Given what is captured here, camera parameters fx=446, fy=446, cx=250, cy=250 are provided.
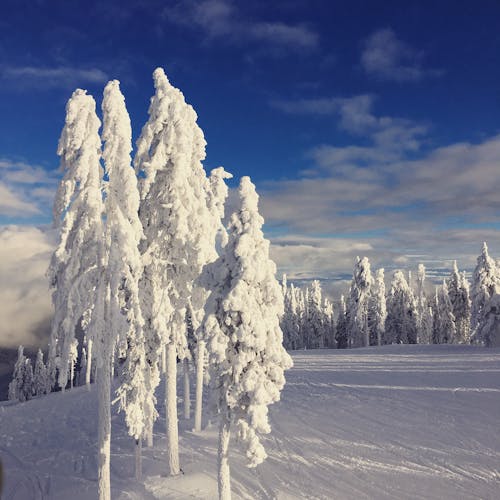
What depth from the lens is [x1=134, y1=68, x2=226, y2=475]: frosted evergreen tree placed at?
19266 millimetres

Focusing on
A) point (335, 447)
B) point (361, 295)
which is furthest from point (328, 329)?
point (335, 447)

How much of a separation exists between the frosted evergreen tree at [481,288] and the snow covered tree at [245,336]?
151ft

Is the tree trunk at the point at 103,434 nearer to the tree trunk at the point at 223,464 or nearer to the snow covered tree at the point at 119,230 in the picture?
the snow covered tree at the point at 119,230

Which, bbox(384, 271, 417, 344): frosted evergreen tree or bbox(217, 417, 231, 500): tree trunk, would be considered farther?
bbox(384, 271, 417, 344): frosted evergreen tree

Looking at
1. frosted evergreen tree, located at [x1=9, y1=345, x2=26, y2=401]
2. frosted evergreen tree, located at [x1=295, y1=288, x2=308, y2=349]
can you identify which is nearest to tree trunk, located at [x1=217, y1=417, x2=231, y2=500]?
frosted evergreen tree, located at [x1=9, y1=345, x2=26, y2=401]

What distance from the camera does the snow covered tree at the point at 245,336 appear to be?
15312 mm

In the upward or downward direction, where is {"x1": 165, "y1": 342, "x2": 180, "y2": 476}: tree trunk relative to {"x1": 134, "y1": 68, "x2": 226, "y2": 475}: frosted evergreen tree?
downward

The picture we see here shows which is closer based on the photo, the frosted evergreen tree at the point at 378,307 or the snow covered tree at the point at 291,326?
the frosted evergreen tree at the point at 378,307

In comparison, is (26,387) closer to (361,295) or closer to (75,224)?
(361,295)

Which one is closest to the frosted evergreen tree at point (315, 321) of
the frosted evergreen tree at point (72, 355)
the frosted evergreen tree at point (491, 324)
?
the frosted evergreen tree at point (491, 324)

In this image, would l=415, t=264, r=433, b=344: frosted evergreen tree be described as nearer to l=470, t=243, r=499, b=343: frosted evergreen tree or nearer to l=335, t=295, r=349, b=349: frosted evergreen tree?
l=335, t=295, r=349, b=349: frosted evergreen tree

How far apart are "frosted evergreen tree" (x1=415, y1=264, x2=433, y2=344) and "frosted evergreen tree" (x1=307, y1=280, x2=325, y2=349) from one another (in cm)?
1941

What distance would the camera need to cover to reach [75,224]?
1619 centimetres

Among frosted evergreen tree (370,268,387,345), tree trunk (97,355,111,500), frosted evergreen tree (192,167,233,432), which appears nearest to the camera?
tree trunk (97,355,111,500)
